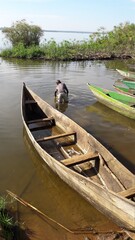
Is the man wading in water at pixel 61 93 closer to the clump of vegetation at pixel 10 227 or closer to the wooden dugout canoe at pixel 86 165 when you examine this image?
the wooden dugout canoe at pixel 86 165

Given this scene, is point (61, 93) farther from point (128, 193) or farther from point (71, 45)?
point (71, 45)

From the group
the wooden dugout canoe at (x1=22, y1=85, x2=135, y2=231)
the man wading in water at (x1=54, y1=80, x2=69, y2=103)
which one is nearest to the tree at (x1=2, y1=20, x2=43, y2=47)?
the man wading in water at (x1=54, y1=80, x2=69, y2=103)

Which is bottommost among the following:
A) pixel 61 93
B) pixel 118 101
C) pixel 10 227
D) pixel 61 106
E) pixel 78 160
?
pixel 10 227

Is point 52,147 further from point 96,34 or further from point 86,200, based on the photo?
point 96,34

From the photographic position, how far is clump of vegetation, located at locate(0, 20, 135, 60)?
2581 cm

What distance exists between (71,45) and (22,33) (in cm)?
615

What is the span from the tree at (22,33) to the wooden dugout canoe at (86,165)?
21815 mm

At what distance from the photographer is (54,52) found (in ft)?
83.1

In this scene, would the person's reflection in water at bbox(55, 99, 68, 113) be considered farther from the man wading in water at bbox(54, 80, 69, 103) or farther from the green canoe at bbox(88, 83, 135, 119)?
the green canoe at bbox(88, 83, 135, 119)

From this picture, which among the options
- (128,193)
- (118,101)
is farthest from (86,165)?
(118,101)

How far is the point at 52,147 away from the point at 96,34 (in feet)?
92.6

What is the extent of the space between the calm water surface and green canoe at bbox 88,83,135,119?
0.90 feet

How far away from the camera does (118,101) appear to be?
10367 mm

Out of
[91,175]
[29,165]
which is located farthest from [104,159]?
[29,165]
